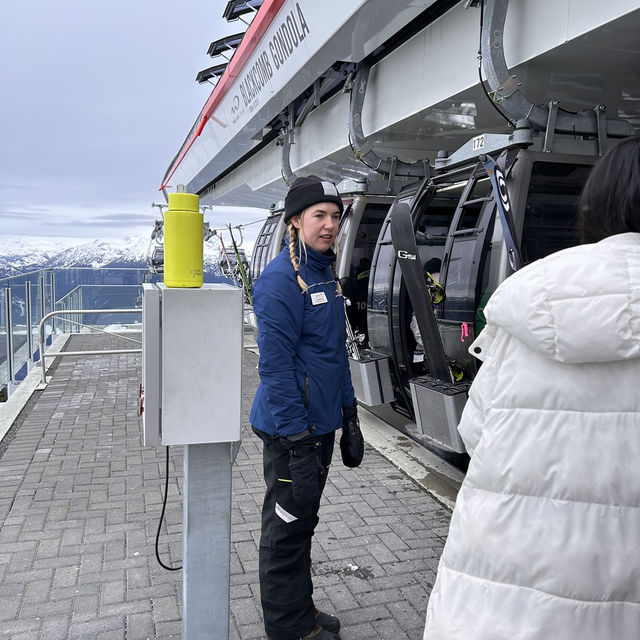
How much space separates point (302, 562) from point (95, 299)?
1456 cm

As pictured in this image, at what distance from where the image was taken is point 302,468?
2533mm

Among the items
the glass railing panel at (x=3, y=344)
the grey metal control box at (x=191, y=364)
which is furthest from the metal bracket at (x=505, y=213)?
the glass railing panel at (x=3, y=344)

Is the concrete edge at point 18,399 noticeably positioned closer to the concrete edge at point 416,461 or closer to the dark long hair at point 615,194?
the concrete edge at point 416,461

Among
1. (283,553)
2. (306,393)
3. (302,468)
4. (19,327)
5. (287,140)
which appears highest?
(287,140)

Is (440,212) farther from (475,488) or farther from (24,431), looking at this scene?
(475,488)

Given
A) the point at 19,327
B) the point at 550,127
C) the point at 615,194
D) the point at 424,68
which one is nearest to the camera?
the point at 615,194

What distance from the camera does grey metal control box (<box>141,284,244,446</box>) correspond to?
2.17 metres

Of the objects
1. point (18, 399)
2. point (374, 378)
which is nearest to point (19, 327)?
point (18, 399)

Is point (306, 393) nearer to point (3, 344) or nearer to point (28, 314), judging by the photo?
point (3, 344)

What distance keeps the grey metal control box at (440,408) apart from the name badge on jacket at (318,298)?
2148 millimetres

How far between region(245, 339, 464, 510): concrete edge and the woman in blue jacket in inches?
79.4

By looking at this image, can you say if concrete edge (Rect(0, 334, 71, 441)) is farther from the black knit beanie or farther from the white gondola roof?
the white gondola roof

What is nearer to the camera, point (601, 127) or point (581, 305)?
point (581, 305)

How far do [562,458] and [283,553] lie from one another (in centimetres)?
178
